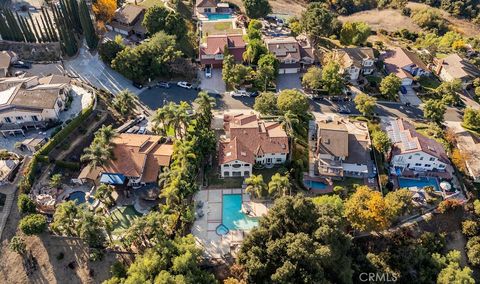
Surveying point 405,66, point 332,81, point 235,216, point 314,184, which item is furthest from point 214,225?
point 405,66

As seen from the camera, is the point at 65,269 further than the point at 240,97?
No

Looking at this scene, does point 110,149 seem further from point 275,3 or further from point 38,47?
point 275,3

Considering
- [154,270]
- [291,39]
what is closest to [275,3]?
[291,39]

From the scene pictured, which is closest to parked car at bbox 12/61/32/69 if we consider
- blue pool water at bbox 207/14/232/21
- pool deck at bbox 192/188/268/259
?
blue pool water at bbox 207/14/232/21

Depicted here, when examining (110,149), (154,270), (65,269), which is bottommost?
(65,269)

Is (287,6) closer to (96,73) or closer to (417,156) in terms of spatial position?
(96,73)

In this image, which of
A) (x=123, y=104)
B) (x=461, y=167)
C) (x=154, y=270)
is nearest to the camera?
(x=154, y=270)
